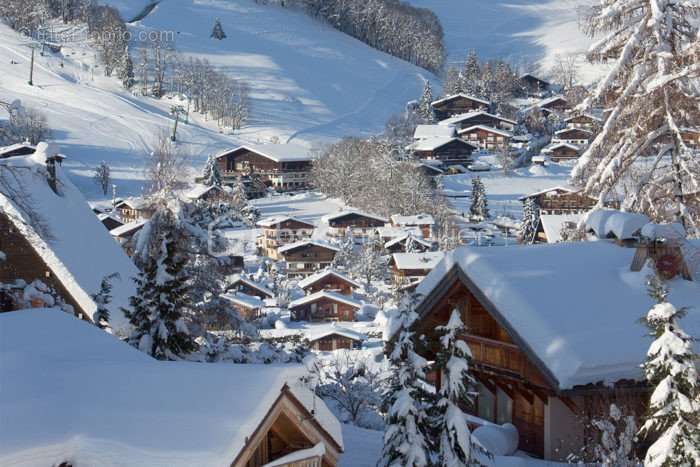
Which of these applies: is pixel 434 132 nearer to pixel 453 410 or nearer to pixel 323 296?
pixel 323 296

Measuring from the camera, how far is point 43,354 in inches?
302

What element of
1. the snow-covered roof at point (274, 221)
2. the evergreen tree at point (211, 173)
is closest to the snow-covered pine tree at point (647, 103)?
the snow-covered roof at point (274, 221)

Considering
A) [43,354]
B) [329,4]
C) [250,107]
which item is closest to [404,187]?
[250,107]

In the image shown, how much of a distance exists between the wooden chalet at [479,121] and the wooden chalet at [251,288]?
44.2 metres

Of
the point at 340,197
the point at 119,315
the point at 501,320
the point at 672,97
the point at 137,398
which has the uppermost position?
the point at 672,97

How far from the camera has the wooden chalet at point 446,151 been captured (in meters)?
78.4

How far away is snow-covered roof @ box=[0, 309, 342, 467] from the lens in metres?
6.07

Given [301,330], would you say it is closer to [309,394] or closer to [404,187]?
[404,187]

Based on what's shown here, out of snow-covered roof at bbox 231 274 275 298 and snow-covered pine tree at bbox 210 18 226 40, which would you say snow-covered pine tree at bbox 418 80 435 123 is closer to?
snow-covered pine tree at bbox 210 18 226 40

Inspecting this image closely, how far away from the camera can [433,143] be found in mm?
79812

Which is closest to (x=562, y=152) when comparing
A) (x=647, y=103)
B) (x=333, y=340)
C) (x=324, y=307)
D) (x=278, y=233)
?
(x=278, y=233)

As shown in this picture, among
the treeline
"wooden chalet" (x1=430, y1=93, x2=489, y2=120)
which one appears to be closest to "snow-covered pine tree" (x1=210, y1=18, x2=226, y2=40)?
the treeline

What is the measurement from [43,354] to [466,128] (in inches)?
3211

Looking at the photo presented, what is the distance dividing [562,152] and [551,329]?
2685 inches
